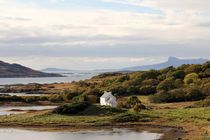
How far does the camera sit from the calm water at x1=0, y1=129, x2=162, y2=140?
43144 mm

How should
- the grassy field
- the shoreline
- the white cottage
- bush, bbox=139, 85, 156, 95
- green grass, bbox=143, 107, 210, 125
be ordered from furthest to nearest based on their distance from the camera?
bush, bbox=139, 85, 156, 95 → the white cottage → green grass, bbox=143, 107, 210, 125 → the grassy field → the shoreline

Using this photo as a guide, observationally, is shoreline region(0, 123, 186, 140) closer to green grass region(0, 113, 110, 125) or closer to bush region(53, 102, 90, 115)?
green grass region(0, 113, 110, 125)

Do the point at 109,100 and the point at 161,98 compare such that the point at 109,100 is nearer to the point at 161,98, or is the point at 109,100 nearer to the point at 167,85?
the point at 161,98

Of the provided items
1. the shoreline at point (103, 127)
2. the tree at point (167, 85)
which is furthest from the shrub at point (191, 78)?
the shoreline at point (103, 127)

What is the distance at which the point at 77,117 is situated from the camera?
55844 mm

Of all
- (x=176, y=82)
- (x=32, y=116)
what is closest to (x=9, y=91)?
(x=176, y=82)

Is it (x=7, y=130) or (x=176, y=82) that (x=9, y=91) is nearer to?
(x=176, y=82)

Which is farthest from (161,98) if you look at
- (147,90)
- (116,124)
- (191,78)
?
(116,124)

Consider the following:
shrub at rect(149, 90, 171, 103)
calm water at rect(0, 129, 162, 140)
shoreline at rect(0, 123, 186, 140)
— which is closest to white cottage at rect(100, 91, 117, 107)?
shrub at rect(149, 90, 171, 103)

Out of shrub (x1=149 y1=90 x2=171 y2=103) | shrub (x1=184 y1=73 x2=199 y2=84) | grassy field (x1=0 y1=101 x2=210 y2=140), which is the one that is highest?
shrub (x1=184 y1=73 x2=199 y2=84)

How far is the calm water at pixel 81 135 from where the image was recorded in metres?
43.1

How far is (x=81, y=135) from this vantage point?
45.3m

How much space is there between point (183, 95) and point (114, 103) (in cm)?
1571

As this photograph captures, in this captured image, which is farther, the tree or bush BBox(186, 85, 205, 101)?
the tree
